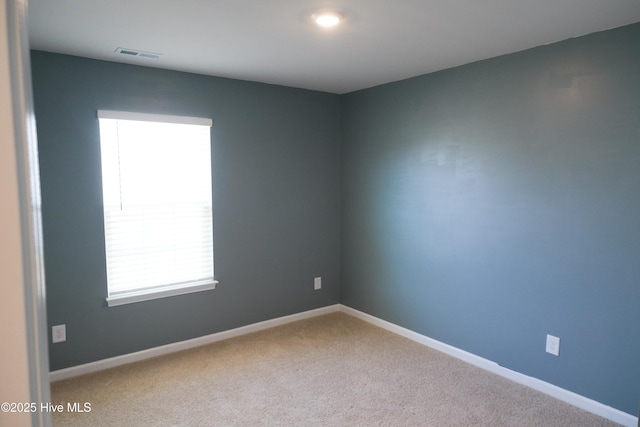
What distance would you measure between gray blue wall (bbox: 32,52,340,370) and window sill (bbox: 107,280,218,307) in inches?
2.1

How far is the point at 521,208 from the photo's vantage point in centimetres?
285

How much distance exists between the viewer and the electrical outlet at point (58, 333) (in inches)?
115

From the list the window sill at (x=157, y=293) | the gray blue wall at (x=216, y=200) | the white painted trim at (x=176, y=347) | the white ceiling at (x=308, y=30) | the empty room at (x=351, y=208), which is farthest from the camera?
the window sill at (x=157, y=293)

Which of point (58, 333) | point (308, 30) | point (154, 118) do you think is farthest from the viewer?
point (154, 118)

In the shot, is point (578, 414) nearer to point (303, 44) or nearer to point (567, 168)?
point (567, 168)

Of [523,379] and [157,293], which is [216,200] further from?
[523,379]

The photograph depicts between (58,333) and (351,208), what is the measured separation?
279 centimetres

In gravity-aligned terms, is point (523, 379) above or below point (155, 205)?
below

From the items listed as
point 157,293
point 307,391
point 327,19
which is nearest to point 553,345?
point 307,391

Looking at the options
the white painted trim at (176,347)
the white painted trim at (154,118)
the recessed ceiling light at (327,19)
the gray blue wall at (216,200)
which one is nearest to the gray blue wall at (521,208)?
the gray blue wall at (216,200)

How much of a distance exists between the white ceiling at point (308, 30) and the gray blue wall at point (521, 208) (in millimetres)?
290

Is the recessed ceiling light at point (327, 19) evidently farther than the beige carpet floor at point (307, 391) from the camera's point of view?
No

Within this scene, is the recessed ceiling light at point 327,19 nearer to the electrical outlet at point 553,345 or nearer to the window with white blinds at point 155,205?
the window with white blinds at point 155,205

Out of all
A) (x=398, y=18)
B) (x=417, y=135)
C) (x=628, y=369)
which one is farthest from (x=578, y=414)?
(x=398, y=18)
